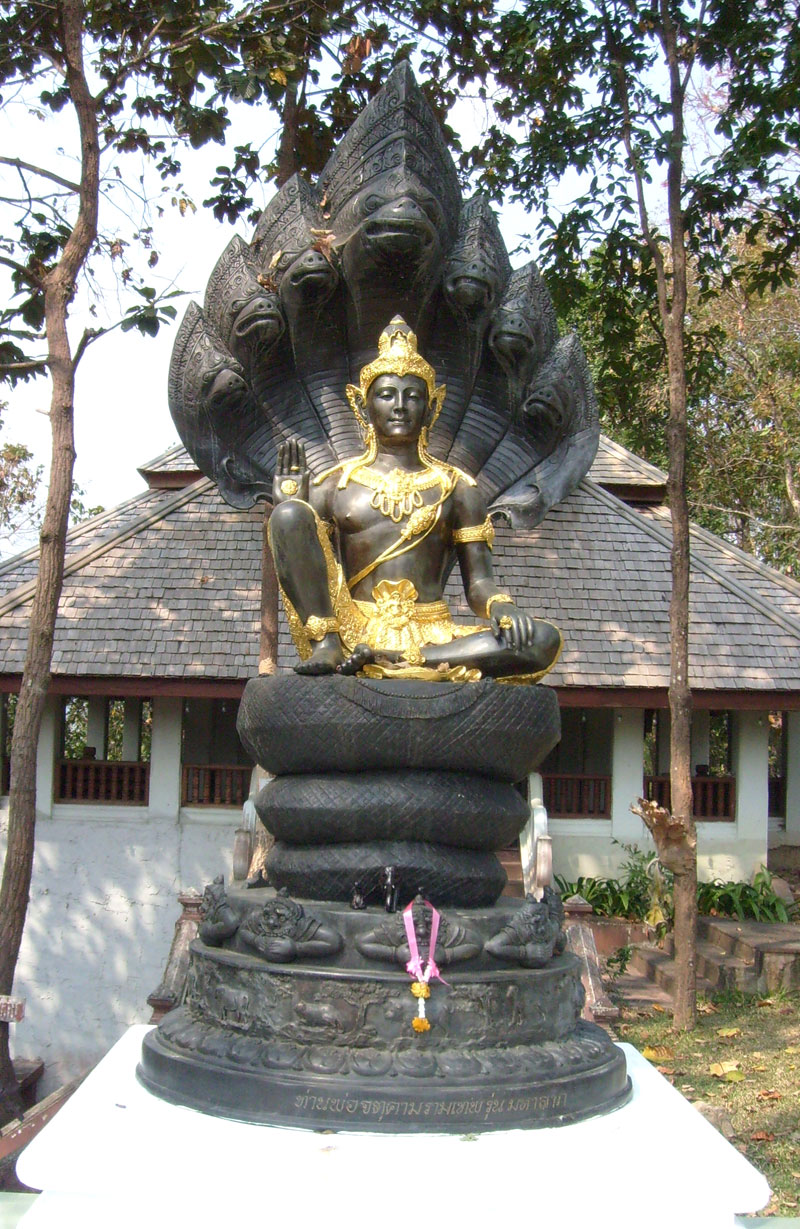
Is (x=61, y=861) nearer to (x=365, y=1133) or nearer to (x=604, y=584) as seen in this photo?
(x=604, y=584)

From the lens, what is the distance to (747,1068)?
28.3 feet

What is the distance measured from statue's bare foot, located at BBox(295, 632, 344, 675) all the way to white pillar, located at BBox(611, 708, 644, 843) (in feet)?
30.0

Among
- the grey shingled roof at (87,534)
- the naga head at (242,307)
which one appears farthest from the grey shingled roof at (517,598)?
the naga head at (242,307)

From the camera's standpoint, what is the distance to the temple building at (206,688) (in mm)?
12461

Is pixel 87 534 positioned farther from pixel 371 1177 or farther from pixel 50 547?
pixel 371 1177

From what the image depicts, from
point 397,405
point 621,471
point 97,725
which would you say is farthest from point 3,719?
point 397,405

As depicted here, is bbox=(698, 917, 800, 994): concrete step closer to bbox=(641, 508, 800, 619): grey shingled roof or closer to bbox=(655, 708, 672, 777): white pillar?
bbox=(641, 508, 800, 619): grey shingled roof

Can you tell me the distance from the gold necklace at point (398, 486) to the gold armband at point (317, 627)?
2.18 ft

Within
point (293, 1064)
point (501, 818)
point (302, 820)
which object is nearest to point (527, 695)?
point (501, 818)

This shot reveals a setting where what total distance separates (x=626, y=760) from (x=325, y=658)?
9.51 metres

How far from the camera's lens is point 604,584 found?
1364 centimetres

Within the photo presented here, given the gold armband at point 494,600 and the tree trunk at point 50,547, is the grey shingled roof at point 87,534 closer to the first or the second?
the tree trunk at point 50,547

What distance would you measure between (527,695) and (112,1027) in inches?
373

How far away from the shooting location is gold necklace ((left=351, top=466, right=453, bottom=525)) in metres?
5.46
